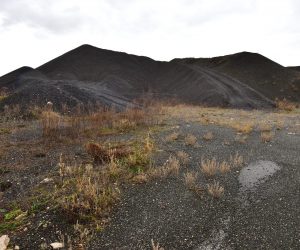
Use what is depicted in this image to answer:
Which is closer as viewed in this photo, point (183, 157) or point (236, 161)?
point (236, 161)

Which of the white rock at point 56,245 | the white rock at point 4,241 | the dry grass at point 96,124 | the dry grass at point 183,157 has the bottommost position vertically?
the white rock at point 56,245

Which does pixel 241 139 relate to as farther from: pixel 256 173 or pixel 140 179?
pixel 140 179

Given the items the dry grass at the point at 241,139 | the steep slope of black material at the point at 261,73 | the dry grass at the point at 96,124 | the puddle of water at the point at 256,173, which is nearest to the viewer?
the puddle of water at the point at 256,173

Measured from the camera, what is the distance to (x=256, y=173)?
780 centimetres

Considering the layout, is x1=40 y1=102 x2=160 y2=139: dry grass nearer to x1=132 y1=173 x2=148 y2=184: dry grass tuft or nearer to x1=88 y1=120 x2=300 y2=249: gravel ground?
x1=132 y1=173 x2=148 y2=184: dry grass tuft

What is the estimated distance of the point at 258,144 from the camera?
10.8 metres

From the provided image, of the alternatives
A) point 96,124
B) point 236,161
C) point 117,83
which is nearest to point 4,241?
point 236,161

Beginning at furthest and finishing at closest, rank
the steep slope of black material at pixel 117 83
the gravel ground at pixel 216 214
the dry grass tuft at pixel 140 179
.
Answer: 1. the steep slope of black material at pixel 117 83
2. the dry grass tuft at pixel 140 179
3. the gravel ground at pixel 216 214

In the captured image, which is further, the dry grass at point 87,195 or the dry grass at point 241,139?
the dry grass at point 241,139

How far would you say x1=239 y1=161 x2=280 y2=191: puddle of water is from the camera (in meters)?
7.16

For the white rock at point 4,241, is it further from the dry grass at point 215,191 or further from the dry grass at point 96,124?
the dry grass at point 96,124

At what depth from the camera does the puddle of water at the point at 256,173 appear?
716 cm

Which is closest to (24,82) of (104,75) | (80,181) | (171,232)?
(104,75)

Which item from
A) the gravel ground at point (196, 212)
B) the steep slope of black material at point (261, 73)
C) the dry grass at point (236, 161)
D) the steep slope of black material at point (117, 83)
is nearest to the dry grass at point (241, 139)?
the gravel ground at point (196, 212)
